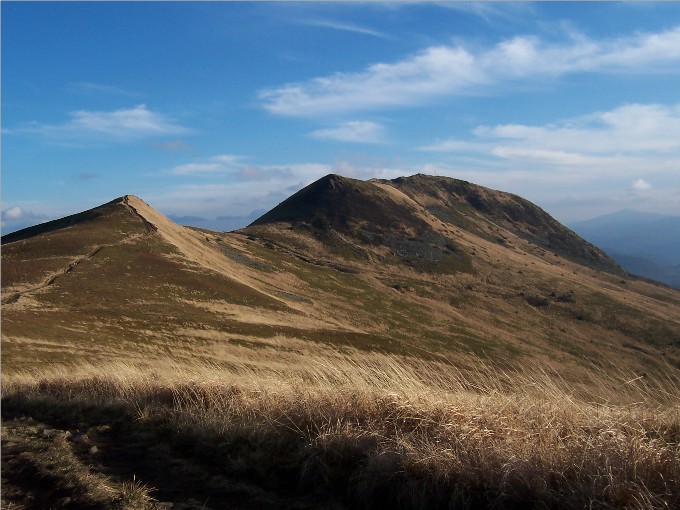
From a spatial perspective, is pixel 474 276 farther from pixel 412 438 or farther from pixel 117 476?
pixel 117 476

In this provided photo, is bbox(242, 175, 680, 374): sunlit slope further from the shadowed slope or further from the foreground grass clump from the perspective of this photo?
the foreground grass clump

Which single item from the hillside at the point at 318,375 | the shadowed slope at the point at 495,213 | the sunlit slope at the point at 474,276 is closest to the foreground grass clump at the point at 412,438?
the hillside at the point at 318,375

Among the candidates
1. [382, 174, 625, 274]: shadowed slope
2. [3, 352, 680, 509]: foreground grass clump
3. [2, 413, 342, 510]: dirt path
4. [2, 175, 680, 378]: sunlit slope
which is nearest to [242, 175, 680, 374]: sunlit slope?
[2, 175, 680, 378]: sunlit slope

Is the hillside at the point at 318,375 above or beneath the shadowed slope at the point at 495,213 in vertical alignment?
beneath

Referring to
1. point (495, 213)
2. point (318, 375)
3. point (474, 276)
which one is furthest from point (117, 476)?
point (495, 213)

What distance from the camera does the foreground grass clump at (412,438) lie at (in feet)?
17.0

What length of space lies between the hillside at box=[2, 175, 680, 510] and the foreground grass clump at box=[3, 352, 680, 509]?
0.11 feet

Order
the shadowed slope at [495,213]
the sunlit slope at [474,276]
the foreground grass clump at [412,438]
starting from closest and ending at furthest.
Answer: the foreground grass clump at [412,438]
the sunlit slope at [474,276]
the shadowed slope at [495,213]

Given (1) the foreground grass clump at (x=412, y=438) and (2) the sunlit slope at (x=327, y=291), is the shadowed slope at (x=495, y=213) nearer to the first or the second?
(2) the sunlit slope at (x=327, y=291)

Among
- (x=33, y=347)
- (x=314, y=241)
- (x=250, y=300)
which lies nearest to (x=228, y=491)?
(x=33, y=347)

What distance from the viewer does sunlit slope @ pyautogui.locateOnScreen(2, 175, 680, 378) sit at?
4078 centimetres

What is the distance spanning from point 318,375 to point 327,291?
70205mm

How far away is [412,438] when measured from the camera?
6297mm

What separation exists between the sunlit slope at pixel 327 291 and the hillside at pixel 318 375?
0.41 m
